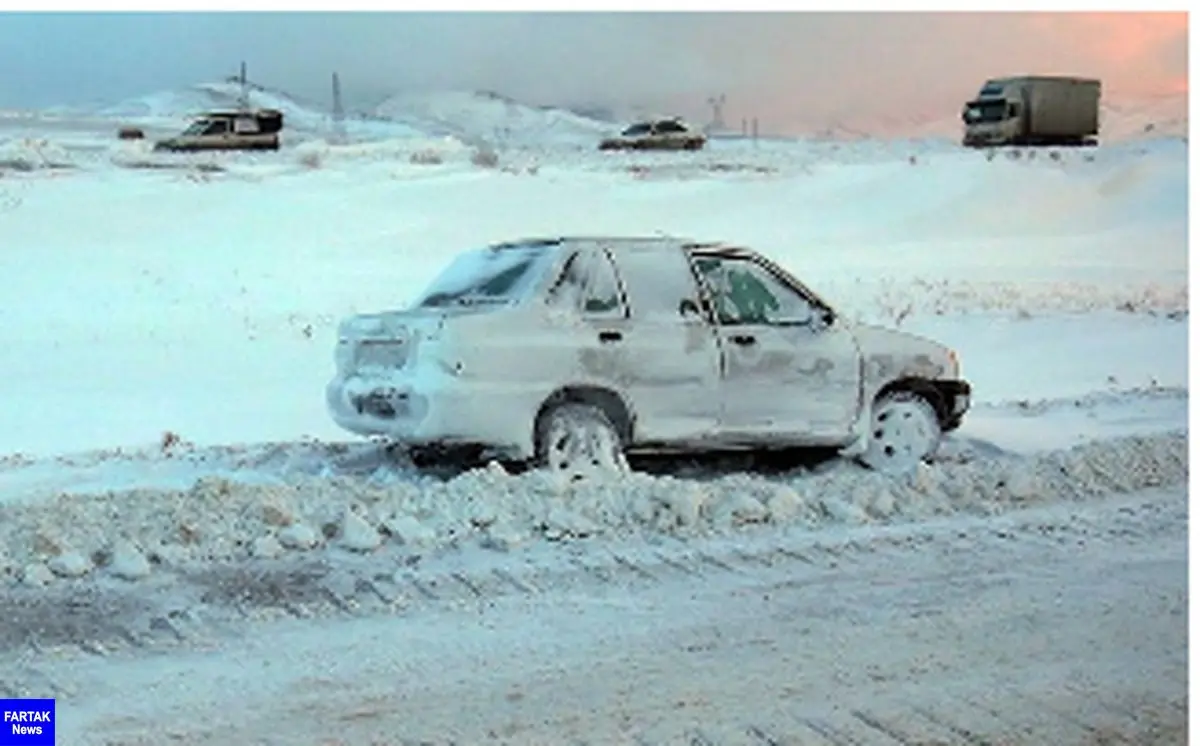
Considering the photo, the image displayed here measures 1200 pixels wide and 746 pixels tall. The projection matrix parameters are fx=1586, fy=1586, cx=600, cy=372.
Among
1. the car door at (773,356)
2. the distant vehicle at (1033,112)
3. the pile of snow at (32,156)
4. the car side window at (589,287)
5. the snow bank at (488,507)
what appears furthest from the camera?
the distant vehicle at (1033,112)

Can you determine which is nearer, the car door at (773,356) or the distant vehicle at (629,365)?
the distant vehicle at (629,365)

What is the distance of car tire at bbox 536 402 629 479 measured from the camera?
16.7 feet

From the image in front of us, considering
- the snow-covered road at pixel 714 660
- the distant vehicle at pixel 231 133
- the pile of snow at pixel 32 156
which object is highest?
the distant vehicle at pixel 231 133

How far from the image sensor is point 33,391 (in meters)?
4.79

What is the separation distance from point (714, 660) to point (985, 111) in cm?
254

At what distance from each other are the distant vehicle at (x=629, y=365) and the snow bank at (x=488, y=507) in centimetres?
15

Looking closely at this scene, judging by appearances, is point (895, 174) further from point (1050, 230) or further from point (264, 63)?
point (264, 63)

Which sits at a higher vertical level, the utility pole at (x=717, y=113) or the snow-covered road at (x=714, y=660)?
the utility pole at (x=717, y=113)

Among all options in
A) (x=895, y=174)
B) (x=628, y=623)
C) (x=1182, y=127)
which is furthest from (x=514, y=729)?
(x=1182, y=127)

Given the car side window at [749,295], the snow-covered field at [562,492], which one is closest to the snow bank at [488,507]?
the snow-covered field at [562,492]

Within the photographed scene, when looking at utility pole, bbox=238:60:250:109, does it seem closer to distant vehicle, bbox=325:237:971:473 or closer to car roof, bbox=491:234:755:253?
distant vehicle, bbox=325:237:971:473

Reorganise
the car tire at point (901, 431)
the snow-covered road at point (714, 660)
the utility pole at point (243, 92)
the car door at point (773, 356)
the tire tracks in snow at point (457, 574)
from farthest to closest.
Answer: the car tire at point (901, 431) → the car door at point (773, 356) → the utility pole at point (243, 92) → the tire tracks in snow at point (457, 574) → the snow-covered road at point (714, 660)

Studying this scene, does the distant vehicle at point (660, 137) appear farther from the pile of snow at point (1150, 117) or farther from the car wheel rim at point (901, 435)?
the pile of snow at point (1150, 117)

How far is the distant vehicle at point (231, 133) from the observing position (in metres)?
5.11
